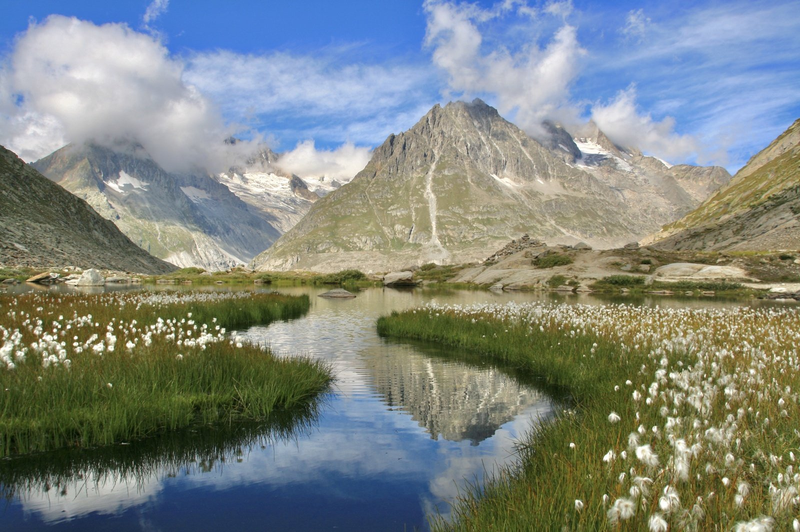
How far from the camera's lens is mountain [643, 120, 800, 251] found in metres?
107

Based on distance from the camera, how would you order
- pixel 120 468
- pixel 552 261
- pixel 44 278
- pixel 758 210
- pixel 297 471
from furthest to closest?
pixel 758 210 < pixel 552 261 < pixel 44 278 < pixel 297 471 < pixel 120 468

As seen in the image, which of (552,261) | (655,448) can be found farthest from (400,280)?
(655,448)

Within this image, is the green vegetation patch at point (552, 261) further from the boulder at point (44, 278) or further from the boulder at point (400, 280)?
the boulder at point (44, 278)

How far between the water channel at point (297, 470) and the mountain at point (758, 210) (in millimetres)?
112167

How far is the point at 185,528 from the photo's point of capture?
8047 millimetres

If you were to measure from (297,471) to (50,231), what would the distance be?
140551 mm

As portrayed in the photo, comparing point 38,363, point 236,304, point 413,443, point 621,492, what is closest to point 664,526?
point 621,492

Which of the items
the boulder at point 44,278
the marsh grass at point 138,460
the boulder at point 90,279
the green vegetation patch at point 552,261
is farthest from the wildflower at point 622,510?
the green vegetation patch at point 552,261

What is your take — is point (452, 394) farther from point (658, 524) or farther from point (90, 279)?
point (90, 279)

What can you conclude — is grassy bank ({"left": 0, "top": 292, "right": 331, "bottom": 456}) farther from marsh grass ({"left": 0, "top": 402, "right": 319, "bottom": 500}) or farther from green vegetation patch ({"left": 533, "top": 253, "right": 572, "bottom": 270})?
green vegetation patch ({"left": 533, "top": 253, "right": 572, "bottom": 270})

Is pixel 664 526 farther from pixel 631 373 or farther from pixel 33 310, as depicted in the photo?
pixel 33 310

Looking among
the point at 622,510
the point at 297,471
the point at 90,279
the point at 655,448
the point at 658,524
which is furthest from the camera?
the point at 90,279

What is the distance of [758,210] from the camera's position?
123625 millimetres

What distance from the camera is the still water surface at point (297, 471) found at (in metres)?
8.41
